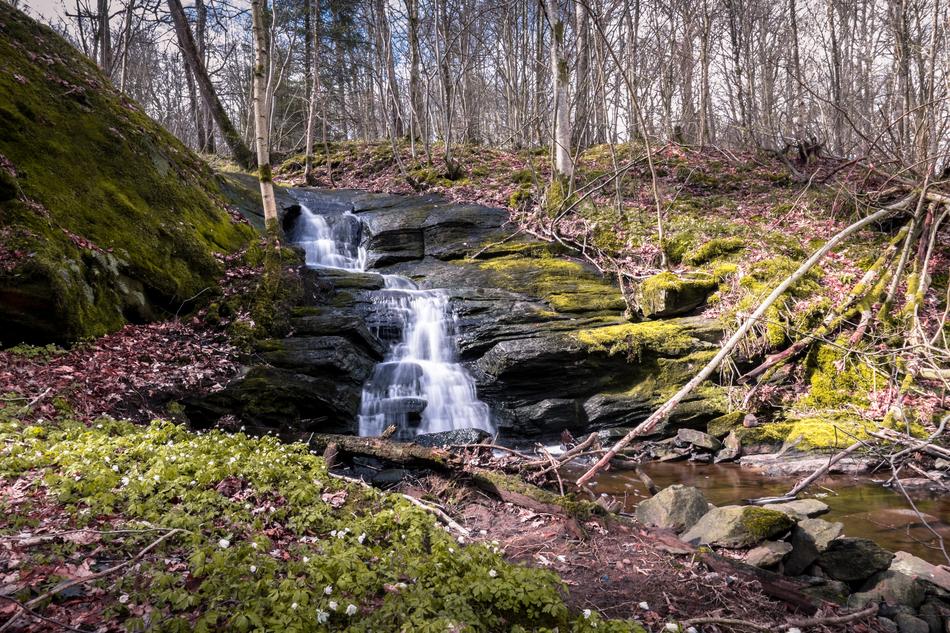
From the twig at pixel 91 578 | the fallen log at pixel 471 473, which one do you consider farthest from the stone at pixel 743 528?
the twig at pixel 91 578

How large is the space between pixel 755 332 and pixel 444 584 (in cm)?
851

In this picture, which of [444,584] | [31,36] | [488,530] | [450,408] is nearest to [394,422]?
[450,408]

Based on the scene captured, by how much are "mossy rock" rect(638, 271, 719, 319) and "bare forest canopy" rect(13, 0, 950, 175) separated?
3654 millimetres

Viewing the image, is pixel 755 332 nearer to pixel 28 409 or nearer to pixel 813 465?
pixel 813 465

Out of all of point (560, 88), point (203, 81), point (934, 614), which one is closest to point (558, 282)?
point (560, 88)

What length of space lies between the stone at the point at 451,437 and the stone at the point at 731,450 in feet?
12.8

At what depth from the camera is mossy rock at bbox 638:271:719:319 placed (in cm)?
1070

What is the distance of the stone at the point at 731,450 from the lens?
27.7 ft

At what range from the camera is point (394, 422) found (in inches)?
368

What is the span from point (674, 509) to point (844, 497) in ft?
9.94

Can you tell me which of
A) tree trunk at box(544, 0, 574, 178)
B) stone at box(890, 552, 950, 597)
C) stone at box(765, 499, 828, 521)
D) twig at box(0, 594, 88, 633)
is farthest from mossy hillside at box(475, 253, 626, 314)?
twig at box(0, 594, 88, 633)

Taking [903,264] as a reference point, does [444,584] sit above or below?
below

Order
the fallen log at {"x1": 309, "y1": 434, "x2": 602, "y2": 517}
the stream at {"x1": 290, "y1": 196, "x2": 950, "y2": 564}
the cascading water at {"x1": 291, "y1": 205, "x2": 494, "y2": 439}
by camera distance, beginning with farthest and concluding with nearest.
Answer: the cascading water at {"x1": 291, "y1": 205, "x2": 494, "y2": 439}, the stream at {"x1": 290, "y1": 196, "x2": 950, "y2": 564}, the fallen log at {"x1": 309, "y1": 434, "x2": 602, "y2": 517}

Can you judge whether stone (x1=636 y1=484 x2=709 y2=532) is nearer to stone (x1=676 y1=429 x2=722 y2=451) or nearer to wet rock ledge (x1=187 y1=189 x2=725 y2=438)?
stone (x1=676 y1=429 x2=722 y2=451)
